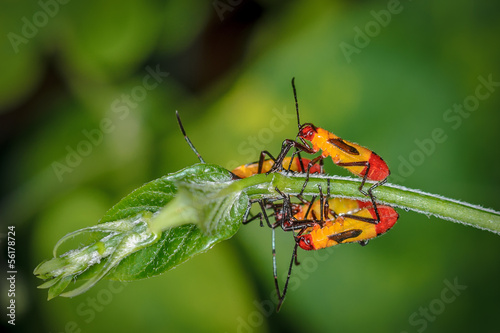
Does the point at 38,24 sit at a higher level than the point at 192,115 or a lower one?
higher

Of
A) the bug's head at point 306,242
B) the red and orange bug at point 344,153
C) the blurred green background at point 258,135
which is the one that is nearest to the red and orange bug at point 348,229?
the bug's head at point 306,242

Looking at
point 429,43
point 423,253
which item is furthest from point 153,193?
point 429,43

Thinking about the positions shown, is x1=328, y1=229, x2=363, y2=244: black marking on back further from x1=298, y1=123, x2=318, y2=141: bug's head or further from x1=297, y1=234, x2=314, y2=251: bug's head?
x1=298, y1=123, x2=318, y2=141: bug's head

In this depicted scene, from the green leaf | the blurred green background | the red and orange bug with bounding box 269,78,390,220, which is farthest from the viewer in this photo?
the blurred green background

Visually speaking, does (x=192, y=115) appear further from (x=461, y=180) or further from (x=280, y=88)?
(x=461, y=180)

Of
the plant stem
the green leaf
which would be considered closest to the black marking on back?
the plant stem

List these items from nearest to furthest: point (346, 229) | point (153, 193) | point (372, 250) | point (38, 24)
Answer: point (153, 193)
point (346, 229)
point (372, 250)
point (38, 24)
